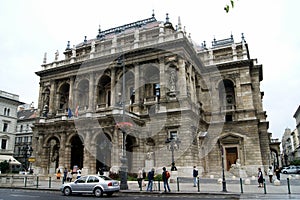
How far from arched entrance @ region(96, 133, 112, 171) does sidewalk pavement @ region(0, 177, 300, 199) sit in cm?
547

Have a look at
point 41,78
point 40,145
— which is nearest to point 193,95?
point 40,145

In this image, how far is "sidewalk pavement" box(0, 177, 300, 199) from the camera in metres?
16.3

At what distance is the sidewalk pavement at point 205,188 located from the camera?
16.3 m

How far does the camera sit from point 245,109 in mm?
36812

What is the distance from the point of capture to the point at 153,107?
32.1 meters

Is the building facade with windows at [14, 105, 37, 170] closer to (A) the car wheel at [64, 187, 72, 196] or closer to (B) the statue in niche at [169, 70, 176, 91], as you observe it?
(B) the statue in niche at [169, 70, 176, 91]

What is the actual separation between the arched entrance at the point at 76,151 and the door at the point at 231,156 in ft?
61.7

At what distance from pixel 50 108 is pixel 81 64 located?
7.78 m

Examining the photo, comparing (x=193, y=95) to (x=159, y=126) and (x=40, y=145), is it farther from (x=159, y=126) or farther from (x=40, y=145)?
(x=40, y=145)

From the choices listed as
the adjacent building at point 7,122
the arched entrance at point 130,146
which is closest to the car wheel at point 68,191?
the arched entrance at point 130,146

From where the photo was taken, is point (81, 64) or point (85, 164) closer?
point (85, 164)

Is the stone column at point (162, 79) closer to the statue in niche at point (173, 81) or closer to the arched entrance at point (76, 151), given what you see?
the statue in niche at point (173, 81)

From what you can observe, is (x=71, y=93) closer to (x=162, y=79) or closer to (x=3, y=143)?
(x=162, y=79)

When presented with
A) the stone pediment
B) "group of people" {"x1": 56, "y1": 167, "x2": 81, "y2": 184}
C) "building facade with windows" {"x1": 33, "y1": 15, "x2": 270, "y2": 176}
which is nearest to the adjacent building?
"building facade with windows" {"x1": 33, "y1": 15, "x2": 270, "y2": 176}
